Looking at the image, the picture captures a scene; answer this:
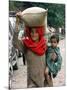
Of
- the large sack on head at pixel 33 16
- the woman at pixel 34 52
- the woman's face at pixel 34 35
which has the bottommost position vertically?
the woman at pixel 34 52

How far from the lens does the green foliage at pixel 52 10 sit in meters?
1.49

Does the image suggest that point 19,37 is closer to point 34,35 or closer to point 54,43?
point 34,35

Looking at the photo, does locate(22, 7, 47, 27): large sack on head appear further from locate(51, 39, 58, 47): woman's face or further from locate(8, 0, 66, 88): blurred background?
locate(51, 39, 58, 47): woman's face

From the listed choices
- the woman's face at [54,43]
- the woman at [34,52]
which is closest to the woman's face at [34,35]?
the woman at [34,52]

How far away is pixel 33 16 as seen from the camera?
4.87ft

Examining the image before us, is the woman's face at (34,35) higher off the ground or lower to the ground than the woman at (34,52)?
higher

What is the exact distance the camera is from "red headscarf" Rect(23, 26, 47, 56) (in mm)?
1494

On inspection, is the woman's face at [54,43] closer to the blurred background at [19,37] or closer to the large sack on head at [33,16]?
the blurred background at [19,37]

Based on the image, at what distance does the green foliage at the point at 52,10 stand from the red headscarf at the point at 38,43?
0.10 metres

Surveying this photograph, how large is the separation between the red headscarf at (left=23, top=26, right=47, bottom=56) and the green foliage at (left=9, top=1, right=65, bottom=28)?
0.33 feet

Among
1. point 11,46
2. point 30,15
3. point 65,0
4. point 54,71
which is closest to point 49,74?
point 54,71

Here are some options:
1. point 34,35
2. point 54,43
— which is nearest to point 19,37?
point 34,35

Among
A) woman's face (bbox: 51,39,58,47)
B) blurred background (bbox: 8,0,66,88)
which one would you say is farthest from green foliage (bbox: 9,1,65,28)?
woman's face (bbox: 51,39,58,47)

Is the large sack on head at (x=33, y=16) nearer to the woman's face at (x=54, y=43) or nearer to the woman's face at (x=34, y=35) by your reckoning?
the woman's face at (x=34, y=35)
